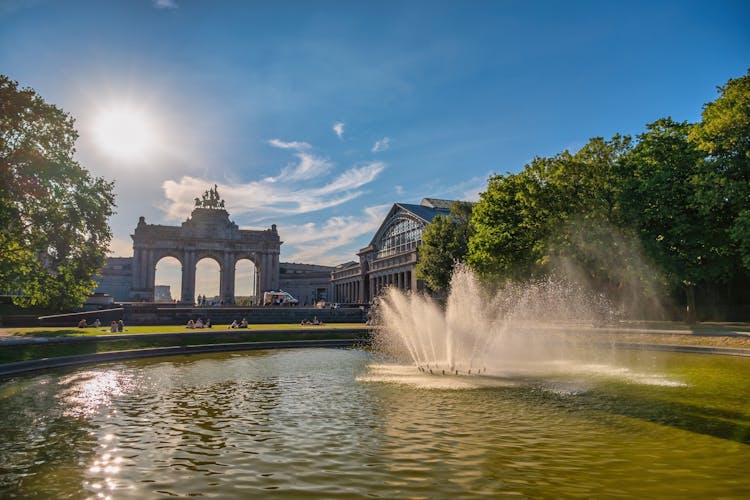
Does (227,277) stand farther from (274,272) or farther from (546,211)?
(546,211)

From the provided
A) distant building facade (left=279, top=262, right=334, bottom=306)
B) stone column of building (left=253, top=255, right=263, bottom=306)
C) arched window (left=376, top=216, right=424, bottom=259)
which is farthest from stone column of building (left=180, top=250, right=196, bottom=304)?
arched window (left=376, top=216, right=424, bottom=259)

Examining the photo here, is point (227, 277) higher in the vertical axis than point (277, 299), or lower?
higher

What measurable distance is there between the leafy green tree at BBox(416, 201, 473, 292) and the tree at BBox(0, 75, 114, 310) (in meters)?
35.5

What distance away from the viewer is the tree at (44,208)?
109 ft

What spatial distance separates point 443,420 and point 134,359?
1920 centimetres

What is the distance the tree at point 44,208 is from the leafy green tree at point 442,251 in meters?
35.5

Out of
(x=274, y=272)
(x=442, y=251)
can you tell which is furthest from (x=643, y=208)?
(x=274, y=272)

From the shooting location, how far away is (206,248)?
115062mm

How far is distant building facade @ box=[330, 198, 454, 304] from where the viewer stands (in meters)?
91.8

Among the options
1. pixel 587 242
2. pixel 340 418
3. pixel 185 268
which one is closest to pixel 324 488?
pixel 340 418

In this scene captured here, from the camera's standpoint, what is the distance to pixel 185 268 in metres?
113

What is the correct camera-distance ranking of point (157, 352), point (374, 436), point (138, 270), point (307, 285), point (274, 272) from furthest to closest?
1. point (307, 285)
2. point (274, 272)
3. point (138, 270)
4. point (157, 352)
5. point (374, 436)

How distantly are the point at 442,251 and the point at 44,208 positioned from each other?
4099cm

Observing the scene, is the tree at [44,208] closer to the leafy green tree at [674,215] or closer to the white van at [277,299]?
the white van at [277,299]
